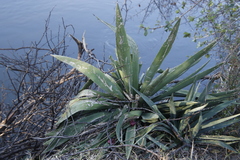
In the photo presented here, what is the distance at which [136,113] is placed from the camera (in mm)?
2713

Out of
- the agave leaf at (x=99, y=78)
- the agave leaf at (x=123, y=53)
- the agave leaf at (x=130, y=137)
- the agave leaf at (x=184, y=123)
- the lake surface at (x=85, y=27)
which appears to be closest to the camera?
the agave leaf at (x=130, y=137)

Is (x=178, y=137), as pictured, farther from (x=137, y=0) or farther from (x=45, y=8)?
(x=45, y=8)

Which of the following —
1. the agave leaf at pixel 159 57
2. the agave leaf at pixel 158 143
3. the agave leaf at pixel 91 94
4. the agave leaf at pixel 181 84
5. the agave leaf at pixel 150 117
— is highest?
the agave leaf at pixel 159 57

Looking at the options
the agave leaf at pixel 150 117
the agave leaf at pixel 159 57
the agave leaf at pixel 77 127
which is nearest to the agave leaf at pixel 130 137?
the agave leaf at pixel 150 117

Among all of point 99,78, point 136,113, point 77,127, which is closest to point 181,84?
point 136,113

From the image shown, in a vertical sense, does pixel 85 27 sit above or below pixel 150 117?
above

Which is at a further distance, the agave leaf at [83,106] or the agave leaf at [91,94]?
the agave leaf at [91,94]

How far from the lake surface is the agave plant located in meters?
3.82

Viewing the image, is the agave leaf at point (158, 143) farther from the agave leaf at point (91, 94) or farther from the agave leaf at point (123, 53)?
the agave leaf at point (91, 94)

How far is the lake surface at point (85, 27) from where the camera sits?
711cm

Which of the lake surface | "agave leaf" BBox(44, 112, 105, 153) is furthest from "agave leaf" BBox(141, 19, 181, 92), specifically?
the lake surface

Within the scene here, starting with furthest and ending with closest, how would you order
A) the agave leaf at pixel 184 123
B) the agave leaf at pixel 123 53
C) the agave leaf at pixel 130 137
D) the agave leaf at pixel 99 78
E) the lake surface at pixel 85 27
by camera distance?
the lake surface at pixel 85 27, the agave leaf at pixel 99 78, the agave leaf at pixel 123 53, the agave leaf at pixel 184 123, the agave leaf at pixel 130 137

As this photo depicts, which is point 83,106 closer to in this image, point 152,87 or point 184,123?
point 152,87

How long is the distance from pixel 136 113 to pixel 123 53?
604mm
